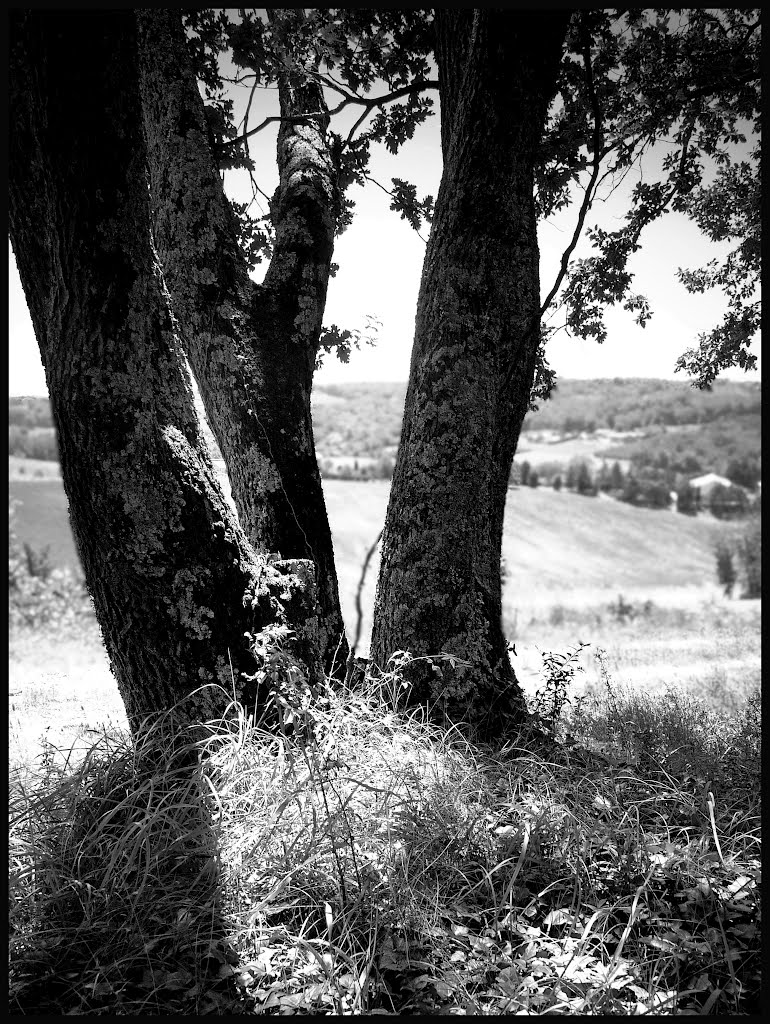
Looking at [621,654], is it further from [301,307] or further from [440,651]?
[301,307]

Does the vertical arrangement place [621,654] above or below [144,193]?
below

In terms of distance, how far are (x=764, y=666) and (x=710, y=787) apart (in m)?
1.00

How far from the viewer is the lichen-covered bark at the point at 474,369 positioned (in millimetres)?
4152

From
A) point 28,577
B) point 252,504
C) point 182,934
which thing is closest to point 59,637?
point 28,577

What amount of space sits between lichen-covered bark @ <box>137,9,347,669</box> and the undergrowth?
1.21 metres

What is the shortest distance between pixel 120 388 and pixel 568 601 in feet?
92.5

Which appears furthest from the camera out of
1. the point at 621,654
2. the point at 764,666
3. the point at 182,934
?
the point at 621,654

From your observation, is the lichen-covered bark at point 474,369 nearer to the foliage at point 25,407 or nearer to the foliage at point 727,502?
the foliage at point 25,407

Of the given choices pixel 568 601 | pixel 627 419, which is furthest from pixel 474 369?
pixel 627 419

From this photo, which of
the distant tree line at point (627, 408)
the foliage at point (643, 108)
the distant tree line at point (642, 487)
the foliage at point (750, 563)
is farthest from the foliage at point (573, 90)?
the distant tree line at point (627, 408)

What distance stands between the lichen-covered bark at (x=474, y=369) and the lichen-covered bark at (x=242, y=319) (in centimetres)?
57

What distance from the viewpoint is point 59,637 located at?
813 inches

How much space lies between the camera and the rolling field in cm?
797

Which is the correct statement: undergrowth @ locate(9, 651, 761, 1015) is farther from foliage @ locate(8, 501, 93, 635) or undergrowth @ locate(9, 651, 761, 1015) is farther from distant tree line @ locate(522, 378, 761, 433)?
distant tree line @ locate(522, 378, 761, 433)
